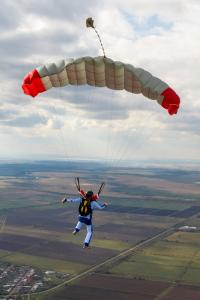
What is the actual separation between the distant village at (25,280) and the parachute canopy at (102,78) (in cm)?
4479

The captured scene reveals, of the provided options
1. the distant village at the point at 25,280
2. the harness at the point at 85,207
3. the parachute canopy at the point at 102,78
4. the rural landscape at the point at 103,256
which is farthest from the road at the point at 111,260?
the parachute canopy at the point at 102,78

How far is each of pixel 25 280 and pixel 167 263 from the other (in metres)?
27.8

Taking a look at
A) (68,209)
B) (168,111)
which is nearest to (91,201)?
(168,111)

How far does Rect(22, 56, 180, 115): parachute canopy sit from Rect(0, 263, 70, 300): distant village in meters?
44.8

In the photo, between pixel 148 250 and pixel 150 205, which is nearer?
pixel 148 250

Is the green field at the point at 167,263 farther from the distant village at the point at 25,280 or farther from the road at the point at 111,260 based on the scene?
the distant village at the point at 25,280

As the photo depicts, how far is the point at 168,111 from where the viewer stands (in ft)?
83.9

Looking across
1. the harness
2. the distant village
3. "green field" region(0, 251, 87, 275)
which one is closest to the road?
the distant village

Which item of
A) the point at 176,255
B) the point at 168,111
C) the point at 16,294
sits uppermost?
→ the point at 168,111

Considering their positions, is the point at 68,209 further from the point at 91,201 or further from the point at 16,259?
the point at 91,201

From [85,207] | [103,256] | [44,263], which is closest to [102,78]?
[85,207]

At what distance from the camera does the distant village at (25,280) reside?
2598 inches

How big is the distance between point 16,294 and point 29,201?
414ft

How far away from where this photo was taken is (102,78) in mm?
26562
